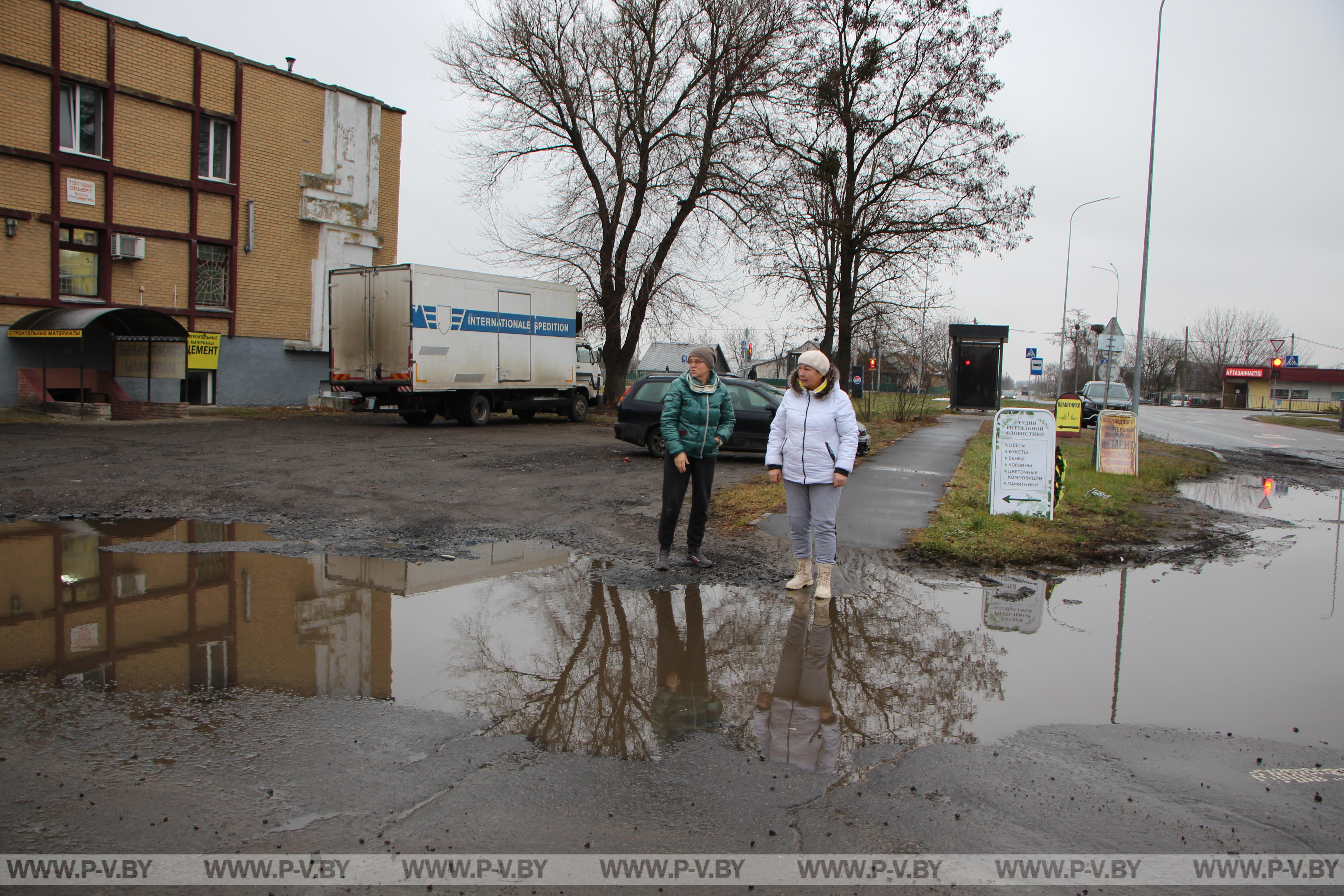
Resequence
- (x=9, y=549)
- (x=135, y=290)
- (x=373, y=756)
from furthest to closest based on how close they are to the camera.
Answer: (x=135, y=290) < (x=9, y=549) < (x=373, y=756)

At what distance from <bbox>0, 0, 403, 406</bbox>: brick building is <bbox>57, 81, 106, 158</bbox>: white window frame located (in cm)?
4

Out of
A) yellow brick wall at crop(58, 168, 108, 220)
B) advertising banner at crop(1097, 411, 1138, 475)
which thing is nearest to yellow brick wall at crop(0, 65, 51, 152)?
yellow brick wall at crop(58, 168, 108, 220)

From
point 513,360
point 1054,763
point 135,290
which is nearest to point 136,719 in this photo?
point 1054,763

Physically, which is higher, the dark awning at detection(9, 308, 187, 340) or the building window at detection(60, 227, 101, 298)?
the building window at detection(60, 227, 101, 298)

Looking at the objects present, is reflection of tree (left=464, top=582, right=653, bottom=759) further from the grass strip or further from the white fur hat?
the grass strip

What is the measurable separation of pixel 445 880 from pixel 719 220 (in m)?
26.6

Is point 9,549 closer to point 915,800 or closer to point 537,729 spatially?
point 537,729

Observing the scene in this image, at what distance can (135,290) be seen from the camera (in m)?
22.5

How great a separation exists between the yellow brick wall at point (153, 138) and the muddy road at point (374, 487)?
801 centimetres

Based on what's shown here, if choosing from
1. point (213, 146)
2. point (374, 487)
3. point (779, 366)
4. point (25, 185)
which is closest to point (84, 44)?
point (213, 146)

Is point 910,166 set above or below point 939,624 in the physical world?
above

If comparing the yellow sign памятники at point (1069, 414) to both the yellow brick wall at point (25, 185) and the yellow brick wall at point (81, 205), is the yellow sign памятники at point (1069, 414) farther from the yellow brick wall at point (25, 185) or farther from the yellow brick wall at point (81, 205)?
the yellow brick wall at point (25, 185)

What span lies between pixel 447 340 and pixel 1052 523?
14877 millimetres

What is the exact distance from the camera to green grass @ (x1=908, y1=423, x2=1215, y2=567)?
26.0 feet
